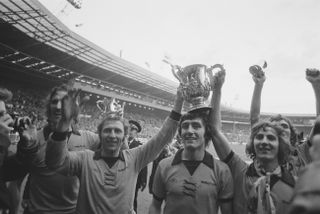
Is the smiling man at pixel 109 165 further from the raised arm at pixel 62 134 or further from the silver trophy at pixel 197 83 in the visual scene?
the silver trophy at pixel 197 83

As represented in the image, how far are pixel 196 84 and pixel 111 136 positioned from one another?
3.75ft

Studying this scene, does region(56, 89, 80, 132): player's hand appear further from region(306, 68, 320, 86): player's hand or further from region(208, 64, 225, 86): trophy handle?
Answer: region(306, 68, 320, 86): player's hand

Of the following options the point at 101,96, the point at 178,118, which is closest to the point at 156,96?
the point at 101,96

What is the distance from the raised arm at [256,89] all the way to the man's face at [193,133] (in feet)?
2.82

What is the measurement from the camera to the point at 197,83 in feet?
10.0

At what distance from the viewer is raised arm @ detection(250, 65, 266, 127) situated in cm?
318

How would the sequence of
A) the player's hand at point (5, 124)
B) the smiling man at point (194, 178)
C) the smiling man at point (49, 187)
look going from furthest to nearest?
the smiling man at point (49, 187) → the smiling man at point (194, 178) → the player's hand at point (5, 124)

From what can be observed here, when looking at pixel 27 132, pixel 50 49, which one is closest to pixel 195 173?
pixel 27 132

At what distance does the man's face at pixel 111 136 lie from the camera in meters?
2.80

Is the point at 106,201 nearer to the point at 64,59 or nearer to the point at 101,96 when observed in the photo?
the point at 64,59

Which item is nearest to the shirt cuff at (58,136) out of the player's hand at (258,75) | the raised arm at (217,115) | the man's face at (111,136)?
the man's face at (111,136)

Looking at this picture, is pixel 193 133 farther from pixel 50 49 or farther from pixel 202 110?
pixel 50 49

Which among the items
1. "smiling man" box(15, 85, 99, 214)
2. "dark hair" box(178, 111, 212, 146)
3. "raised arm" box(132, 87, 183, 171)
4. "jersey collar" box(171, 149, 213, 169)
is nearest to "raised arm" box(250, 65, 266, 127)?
"dark hair" box(178, 111, 212, 146)

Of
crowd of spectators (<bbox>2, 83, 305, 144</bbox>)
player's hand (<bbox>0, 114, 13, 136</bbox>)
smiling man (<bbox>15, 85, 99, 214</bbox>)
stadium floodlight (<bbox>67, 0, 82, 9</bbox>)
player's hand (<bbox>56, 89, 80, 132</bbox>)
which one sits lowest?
smiling man (<bbox>15, 85, 99, 214</bbox>)
